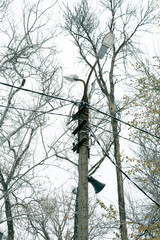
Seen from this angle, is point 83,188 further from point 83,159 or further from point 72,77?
point 72,77

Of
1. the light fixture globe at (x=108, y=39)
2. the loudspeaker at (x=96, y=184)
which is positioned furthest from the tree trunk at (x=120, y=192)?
the loudspeaker at (x=96, y=184)

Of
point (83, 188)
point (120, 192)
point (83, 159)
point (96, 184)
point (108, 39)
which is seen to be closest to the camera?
point (83, 188)

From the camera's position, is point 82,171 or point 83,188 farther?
point 82,171

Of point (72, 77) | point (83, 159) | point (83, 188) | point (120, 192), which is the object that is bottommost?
point (83, 188)

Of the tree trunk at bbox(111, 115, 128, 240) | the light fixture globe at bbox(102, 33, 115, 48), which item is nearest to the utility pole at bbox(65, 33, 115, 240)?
the light fixture globe at bbox(102, 33, 115, 48)

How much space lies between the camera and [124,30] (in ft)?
58.6

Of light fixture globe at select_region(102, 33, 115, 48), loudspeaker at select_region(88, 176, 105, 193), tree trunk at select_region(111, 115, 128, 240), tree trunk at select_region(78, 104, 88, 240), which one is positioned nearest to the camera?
tree trunk at select_region(78, 104, 88, 240)

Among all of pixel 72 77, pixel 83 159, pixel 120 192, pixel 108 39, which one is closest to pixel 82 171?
pixel 83 159

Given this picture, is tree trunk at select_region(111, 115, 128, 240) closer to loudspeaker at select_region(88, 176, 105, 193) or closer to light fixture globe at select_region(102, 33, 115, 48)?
light fixture globe at select_region(102, 33, 115, 48)

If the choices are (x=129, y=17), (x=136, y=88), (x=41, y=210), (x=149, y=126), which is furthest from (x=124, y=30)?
(x=41, y=210)

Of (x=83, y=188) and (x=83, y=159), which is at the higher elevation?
(x=83, y=159)

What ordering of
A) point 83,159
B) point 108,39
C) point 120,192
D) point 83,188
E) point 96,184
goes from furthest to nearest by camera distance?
point 120,192 < point 108,39 < point 83,159 < point 96,184 < point 83,188

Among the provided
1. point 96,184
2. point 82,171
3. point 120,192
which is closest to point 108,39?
point 82,171

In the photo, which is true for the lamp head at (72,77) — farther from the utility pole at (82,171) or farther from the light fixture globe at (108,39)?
the light fixture globe at (108,39)
